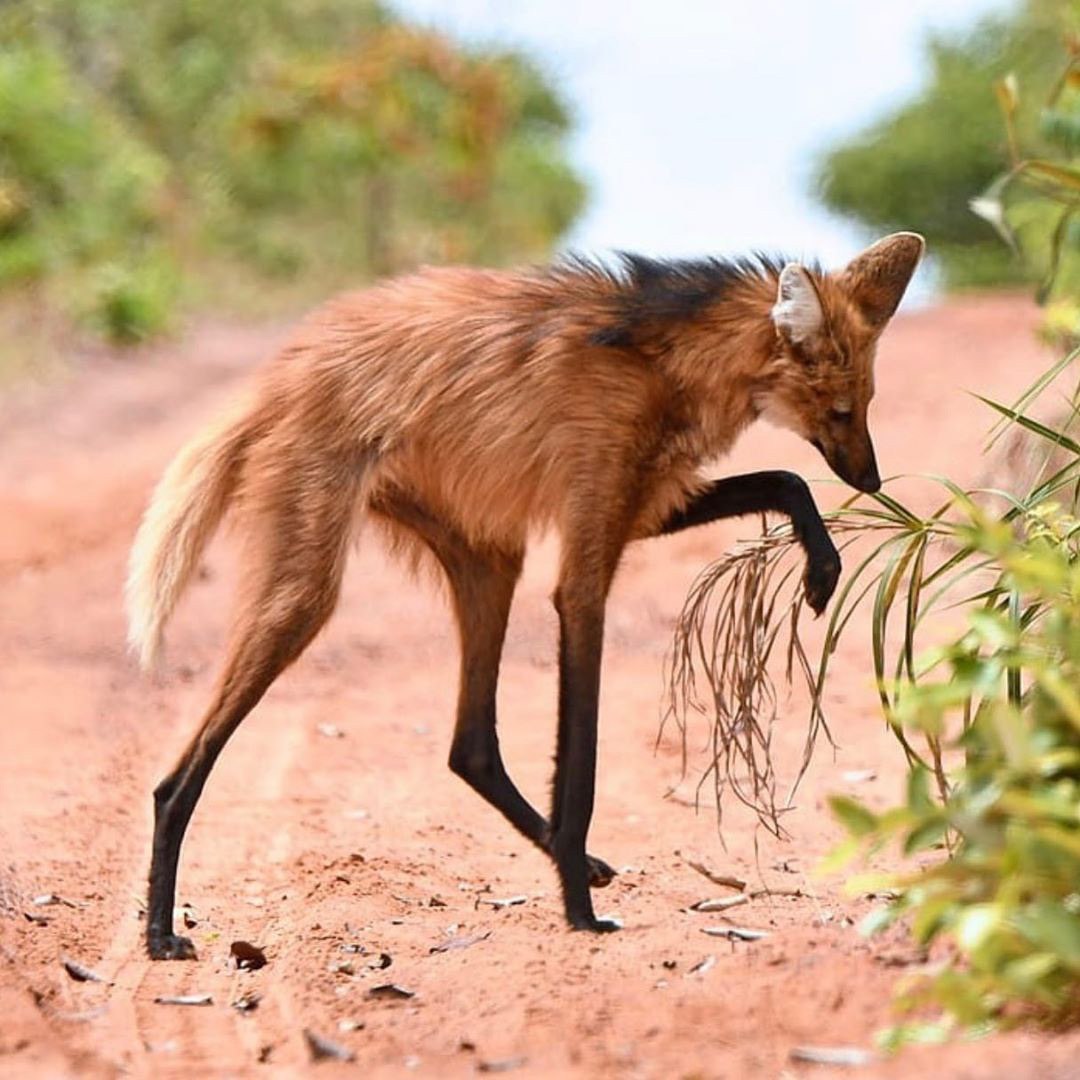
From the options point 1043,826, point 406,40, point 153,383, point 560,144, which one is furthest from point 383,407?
point 560,144

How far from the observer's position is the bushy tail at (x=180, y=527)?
14.8 ft

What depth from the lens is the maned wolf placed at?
4254 mm

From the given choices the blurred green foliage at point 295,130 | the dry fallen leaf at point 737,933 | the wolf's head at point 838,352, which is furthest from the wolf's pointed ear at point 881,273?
the blurred green foliage at point 295,130

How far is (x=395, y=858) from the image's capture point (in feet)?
16.1

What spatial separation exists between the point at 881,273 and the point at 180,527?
70.1 inches

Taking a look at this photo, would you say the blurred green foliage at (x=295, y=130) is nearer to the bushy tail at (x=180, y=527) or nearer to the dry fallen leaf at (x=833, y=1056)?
the bushy tail at (x=180, y=527)

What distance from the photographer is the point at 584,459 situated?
4.29 meters

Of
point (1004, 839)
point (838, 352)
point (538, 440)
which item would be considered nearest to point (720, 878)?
Answer: point (538, 440)

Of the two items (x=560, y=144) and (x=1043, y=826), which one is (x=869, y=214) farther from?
(x=1043, y=826)

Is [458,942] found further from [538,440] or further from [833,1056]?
[833,1056]

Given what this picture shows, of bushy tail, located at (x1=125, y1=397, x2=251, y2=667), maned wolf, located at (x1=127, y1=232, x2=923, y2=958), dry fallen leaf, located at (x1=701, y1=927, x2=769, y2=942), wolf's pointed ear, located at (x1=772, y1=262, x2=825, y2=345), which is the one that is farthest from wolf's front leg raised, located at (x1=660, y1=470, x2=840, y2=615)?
bushy tail, located at (x1=125, y1=397, x2=251, y2=667)

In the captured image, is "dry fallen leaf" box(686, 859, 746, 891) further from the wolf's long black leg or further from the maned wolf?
the wolf's long black leg

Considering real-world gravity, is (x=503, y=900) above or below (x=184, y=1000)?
below

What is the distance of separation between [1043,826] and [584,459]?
1.93 m
